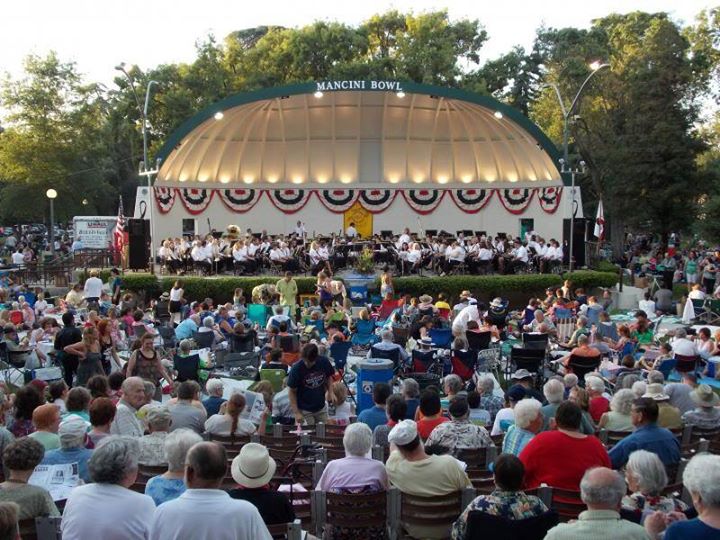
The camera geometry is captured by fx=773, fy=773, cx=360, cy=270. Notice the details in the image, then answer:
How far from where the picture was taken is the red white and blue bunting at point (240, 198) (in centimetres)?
2855

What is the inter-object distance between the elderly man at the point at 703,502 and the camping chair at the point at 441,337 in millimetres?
9230

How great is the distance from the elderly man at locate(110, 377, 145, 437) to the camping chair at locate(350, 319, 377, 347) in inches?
295

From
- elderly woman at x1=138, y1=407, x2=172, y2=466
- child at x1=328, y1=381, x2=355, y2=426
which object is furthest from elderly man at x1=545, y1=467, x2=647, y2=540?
child at x1=328, y1=381, x2=355, y2=426

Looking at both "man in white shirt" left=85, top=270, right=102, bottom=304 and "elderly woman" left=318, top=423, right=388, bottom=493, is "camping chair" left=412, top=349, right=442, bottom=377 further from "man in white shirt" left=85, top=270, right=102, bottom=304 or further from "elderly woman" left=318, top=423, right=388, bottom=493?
"man in white shirt" left=85, top=270, right=102, bottom=304

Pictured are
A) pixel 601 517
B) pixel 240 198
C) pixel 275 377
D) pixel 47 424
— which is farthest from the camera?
pixel 240 198

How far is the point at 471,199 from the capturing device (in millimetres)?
28766

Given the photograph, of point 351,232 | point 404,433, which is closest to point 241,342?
point 404,433

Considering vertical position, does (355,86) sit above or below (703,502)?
above

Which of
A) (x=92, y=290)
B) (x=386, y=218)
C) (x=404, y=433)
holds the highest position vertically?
(x=386, y=218)

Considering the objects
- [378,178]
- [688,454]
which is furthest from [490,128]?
[688,454]

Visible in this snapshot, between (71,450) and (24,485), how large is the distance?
2.97 feet

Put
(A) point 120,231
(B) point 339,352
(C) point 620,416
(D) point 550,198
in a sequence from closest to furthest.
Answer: (C) point 620,416, (B) point 339,352, (A) point 120,231, (D) point 550,198

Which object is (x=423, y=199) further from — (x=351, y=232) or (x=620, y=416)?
(x=620, y=416)

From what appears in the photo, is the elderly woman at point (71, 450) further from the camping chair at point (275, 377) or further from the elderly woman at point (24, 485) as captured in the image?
the camping chair at point (275, 377)
